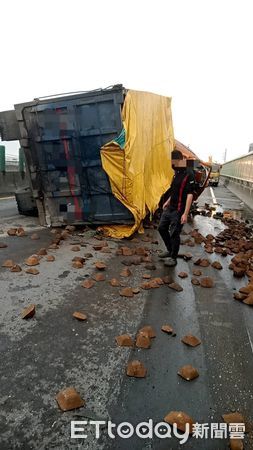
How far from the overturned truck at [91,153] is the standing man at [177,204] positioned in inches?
46.8

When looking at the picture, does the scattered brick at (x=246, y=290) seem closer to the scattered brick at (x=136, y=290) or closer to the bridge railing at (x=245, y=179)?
the scattered brick at (x=136, y=290)

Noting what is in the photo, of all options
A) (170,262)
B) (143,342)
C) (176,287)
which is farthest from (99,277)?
(143,342)

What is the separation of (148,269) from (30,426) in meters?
3.02

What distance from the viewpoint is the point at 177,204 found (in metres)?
5.20

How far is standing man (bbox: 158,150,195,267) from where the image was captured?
16.5 ft

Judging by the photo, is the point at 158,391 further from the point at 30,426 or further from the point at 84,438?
the point at 30,426

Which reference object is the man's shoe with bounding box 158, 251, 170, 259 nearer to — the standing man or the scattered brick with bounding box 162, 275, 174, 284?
the standing man

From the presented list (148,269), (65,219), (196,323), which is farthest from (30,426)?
(65,219)

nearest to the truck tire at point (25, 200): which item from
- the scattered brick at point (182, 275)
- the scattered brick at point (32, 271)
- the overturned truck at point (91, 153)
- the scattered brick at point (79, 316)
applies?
the overturned truck at point (91, 153)

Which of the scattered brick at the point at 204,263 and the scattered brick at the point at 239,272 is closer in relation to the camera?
the scattered brick at the point at 239,272

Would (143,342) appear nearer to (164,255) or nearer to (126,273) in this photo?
(126,273)

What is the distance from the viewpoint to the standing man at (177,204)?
502 cm

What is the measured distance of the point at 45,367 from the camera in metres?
2.42

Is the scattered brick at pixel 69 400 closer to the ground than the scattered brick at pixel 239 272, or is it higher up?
higher up
